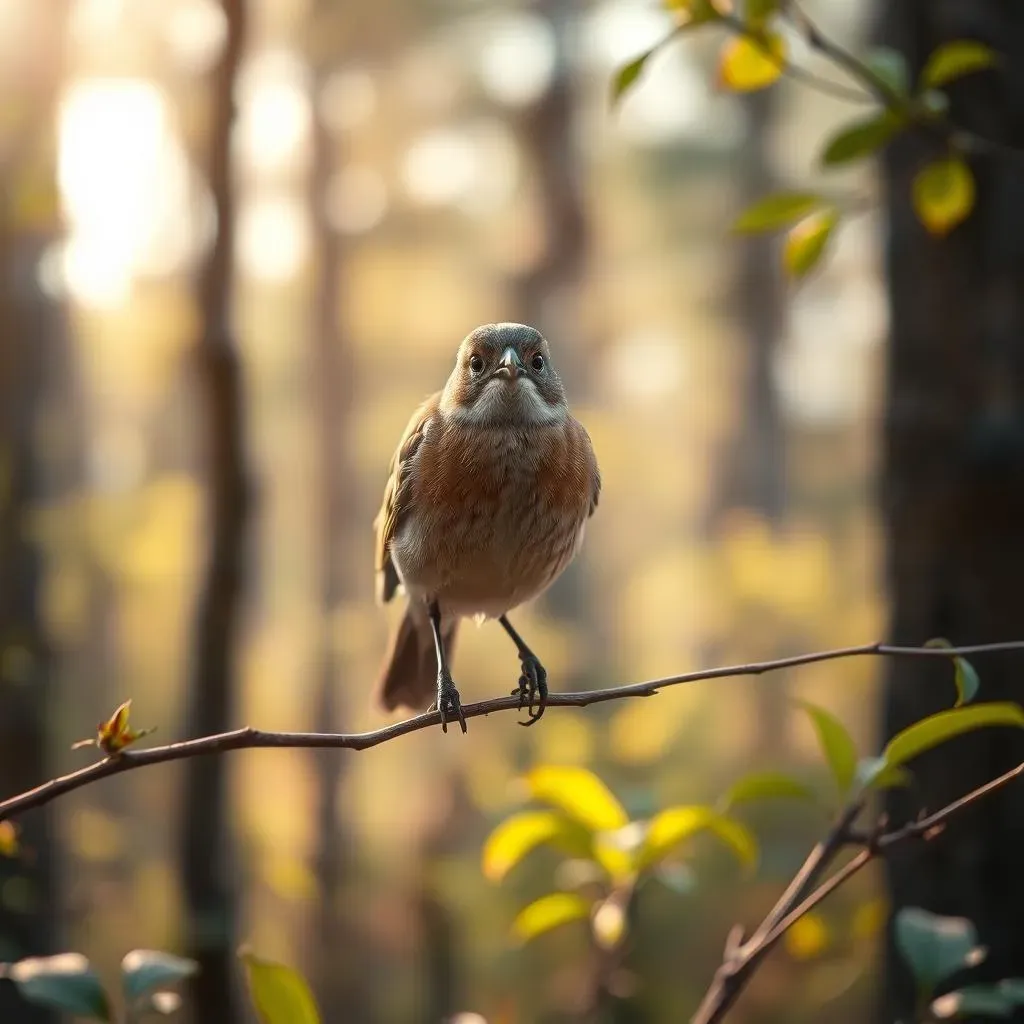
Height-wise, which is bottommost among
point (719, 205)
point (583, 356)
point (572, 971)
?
point (572, 971)

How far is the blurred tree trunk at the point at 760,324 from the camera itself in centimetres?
2306

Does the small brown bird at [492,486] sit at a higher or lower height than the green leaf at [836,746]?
higher

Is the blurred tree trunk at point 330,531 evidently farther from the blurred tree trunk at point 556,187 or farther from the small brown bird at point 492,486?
the small brown bird at point 492,486

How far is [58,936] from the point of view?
20.2ft

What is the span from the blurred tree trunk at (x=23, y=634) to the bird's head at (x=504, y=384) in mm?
3084

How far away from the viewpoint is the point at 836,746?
5.95ft

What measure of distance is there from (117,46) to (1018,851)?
439 inches

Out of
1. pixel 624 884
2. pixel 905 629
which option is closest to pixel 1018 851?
pixel 905 629

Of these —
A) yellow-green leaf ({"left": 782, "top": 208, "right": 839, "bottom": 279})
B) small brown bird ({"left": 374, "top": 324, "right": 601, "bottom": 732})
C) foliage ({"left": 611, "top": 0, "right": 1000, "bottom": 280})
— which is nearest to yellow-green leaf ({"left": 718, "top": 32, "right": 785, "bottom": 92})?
foliage ({"left": 611, "top": 0, "right": 1000, "bottom": 280})

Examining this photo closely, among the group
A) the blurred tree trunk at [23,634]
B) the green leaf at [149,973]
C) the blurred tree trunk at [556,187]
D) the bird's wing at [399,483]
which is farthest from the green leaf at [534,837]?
the blurred tree trunk at [556,187]

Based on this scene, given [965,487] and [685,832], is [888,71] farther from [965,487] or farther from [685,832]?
[685,832]

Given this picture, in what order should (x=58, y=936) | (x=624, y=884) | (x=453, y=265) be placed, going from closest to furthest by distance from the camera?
(x=624, y=884), (x=58, y=936), (x=453, y=265)

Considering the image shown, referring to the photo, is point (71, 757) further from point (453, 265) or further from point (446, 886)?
point (453, 265)

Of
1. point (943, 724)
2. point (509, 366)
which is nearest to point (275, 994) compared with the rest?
point (943, 724)
